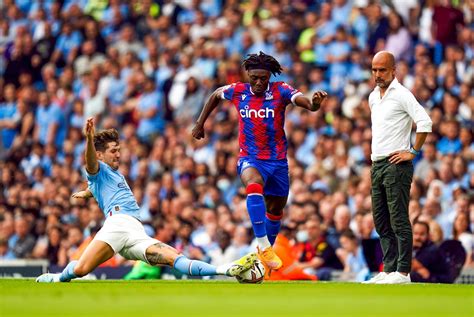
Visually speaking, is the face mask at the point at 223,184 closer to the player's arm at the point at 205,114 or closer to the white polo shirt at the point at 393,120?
the player's arm at the point at 205,114

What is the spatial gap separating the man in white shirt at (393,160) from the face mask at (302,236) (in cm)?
397

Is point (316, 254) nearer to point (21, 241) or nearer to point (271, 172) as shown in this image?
point (271, 172)

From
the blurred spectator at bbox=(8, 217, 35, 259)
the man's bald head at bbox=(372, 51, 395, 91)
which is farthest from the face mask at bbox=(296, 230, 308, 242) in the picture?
the blurred spectator at bbox=(8, 217, 35, 259)

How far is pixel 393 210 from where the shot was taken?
44.8ft

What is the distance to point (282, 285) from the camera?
43.6 ft

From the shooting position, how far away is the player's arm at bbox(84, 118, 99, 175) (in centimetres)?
1259

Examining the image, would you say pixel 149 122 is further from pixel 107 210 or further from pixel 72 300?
pixel 72 300

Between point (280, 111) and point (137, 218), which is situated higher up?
point (280, 111)

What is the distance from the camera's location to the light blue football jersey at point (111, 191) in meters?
13.5

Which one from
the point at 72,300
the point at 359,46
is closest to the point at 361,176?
Result: the point at 359,46

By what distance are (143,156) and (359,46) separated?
435 centimetres

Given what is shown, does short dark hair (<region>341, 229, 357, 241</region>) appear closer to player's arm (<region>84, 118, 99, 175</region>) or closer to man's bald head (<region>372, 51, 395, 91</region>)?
man's bald head (<region>372, 51, 395, 91</region>)

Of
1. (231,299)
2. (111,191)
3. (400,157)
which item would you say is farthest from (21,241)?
(231,299)

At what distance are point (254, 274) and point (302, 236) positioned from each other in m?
5.28
